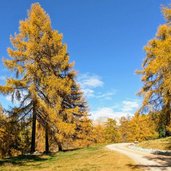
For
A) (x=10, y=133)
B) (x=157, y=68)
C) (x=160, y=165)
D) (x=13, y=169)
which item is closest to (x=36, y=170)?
(x=13, y=169)

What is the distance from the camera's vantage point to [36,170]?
18391 mm

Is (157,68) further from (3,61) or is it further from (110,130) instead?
(110,130)

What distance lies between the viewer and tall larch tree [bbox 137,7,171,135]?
16.4 metres

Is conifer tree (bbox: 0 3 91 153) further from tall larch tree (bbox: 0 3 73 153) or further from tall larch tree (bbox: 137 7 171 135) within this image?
tall larch tree (bbox: 137 7 171 135)

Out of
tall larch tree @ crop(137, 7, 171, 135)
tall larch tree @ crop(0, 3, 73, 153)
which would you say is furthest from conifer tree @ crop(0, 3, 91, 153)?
tall larch tree @ crop(137, 7, 171, 135)

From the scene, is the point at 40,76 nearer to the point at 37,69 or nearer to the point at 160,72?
the point at 37,69

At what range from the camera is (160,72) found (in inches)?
717

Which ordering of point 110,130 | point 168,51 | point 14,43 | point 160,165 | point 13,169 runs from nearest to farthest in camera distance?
point 168,51 → point 160,165 → point 13,169 → point 14,43 → point 110,130

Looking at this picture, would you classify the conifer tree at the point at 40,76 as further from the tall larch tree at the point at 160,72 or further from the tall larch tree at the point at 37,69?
the tall larch tree at the point at 160,72

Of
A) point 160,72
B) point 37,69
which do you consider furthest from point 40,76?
point 160,72

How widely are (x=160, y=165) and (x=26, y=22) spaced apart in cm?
2032

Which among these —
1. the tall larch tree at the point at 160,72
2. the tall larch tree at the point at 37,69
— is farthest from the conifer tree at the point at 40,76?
the tall larch tree at the point at 160,72

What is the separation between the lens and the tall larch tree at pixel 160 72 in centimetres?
1637

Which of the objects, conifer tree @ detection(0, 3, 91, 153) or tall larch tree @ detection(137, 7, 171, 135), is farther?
conifer tree @ detection(0, 3, 91, 153)
